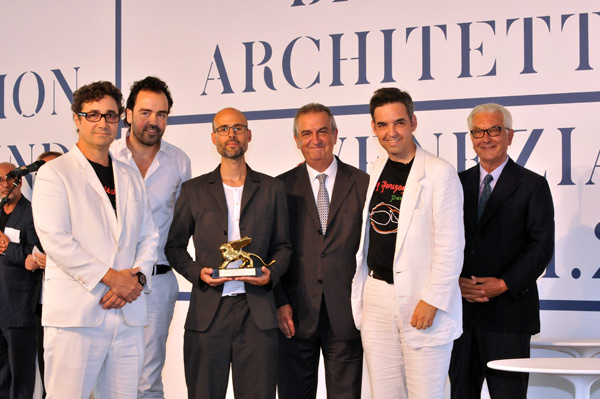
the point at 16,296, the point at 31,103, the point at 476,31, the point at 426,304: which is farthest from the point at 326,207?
the point at 31,103

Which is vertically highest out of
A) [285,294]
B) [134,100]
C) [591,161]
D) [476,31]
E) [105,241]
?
[476,31]

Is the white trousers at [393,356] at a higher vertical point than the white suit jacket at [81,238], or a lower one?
lower

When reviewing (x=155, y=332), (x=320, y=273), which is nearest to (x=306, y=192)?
(x=320, y=273)

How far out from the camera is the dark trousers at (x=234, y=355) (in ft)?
11.5

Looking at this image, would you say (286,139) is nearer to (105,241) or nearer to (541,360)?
(105,241)

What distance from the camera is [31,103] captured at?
602 centimetres

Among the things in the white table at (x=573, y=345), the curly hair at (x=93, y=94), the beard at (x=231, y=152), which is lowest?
the white table at (x=573, y=345)

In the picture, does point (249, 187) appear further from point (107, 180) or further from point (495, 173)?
point (495, 173)

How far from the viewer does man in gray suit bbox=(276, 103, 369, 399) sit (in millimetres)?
3691

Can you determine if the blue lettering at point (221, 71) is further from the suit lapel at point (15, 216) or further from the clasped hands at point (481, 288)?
the clasped hands at point (481, 288)

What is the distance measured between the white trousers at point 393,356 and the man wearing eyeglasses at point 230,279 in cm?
50

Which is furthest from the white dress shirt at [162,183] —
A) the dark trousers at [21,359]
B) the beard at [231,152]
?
the dark trousers at [21,359]

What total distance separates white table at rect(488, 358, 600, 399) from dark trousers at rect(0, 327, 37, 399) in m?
3.44

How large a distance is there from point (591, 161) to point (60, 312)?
3.49m
